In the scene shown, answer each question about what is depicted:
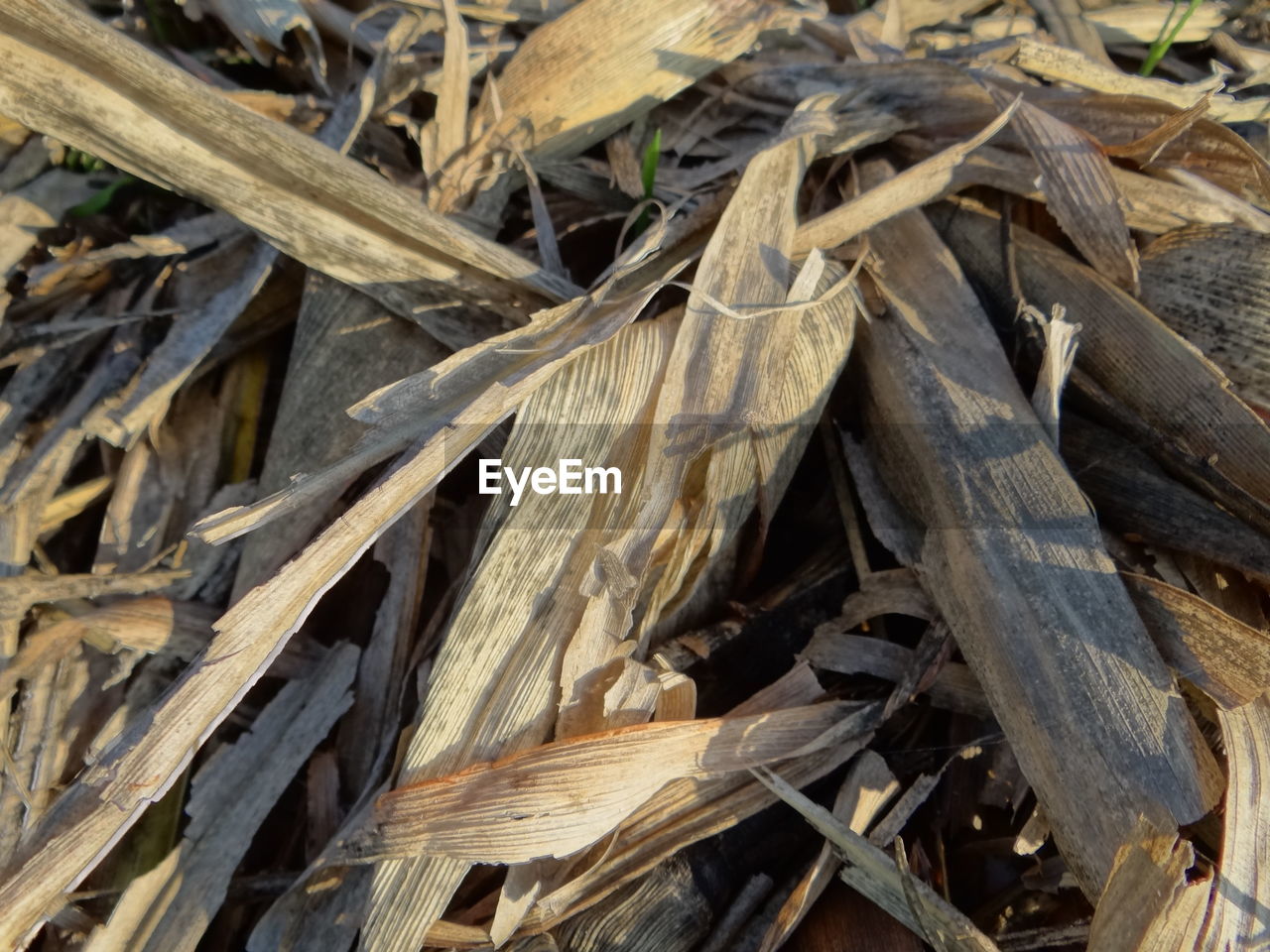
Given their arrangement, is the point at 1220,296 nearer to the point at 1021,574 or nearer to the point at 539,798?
the point at 1021,574

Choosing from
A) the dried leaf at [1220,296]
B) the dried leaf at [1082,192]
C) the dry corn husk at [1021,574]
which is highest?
the dried leaf at [1082,192]

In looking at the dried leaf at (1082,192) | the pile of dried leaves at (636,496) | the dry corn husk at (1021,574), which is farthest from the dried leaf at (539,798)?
the dried leaf at (1082,192)

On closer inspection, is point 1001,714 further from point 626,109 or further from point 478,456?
point 626,109

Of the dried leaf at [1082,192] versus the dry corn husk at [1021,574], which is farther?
the dried leaf at [1082,192]

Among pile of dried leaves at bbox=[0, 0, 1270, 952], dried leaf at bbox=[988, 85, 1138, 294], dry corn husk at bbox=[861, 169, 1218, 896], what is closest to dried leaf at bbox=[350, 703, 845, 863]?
pile of dried leaves at bbox=[0, 0, 1270, 952]

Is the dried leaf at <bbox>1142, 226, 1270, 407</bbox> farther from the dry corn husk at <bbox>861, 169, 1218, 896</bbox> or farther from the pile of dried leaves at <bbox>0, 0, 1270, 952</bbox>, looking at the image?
the dry corn husk at <bbox>861, 169, 1218, 896</bbox>

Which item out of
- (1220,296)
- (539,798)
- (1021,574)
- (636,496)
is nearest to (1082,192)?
(1220,296)

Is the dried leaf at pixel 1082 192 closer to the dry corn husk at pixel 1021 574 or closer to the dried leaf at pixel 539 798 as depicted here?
the dry corn husk at pixel 1021 574

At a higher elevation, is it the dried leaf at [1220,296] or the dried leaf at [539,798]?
the dried leaf at [1220,296]

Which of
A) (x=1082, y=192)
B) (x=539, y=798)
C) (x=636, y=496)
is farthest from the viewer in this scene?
(x=1082, y=192)
